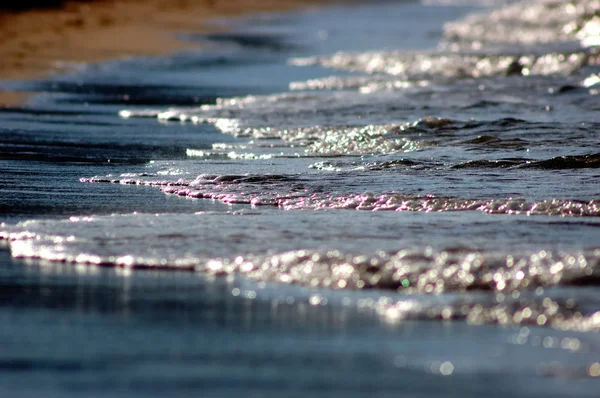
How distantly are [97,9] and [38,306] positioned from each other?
2086cm

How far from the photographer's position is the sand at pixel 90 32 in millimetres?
14062

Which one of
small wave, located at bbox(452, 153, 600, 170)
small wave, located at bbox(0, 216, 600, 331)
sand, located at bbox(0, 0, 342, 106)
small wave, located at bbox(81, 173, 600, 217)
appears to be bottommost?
small wave, located at bbox(0, 216, 600, 331)

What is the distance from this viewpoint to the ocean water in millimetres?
3045

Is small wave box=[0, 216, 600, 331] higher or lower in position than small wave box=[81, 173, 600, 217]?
lower

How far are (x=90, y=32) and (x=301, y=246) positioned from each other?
1559cm

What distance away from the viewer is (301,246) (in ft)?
14.3

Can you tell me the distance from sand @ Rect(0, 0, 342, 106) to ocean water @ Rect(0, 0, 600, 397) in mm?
3209

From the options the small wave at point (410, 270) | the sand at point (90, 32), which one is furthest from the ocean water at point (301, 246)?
the sand at point (90, 32)

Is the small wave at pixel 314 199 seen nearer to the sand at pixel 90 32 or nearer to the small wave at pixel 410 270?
the small wave at pixel 410 270

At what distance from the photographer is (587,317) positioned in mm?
3420

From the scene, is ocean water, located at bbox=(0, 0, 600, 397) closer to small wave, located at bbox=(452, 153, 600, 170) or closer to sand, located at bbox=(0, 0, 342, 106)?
small wave, located at bbox=(452, 153, 600, 170)

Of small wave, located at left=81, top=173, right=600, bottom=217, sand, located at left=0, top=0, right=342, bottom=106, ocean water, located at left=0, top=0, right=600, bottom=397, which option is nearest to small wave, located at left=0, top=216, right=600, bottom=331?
ocean water, located at left=0, top=0, right=600, bottom=397

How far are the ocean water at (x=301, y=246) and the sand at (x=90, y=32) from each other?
3.21 m

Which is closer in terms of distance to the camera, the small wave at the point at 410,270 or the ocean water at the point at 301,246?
the ocean water at the point at 301,246
